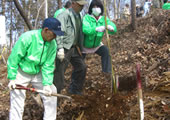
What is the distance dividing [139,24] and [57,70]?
5.92 m

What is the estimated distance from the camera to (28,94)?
5.03 meters

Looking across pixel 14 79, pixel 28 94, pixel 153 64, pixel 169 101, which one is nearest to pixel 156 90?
pixel 169 101

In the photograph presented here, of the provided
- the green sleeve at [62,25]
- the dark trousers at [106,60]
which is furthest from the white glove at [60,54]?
the dark trousers at [106,60]

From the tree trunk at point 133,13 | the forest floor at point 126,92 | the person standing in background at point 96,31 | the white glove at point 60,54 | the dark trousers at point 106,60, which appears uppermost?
the tree trunk at point 133,13

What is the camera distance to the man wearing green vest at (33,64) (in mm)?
2670

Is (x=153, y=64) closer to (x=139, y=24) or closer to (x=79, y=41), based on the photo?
(x=79, y=41)

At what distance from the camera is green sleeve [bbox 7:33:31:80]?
8.66 ft

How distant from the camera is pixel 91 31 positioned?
151 inches

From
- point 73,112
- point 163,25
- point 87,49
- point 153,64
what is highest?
point 163,25

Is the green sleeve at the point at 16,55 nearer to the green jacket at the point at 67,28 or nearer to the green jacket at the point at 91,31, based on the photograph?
the green jacket at the point at 67,28

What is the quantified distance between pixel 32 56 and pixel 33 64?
14 centimetres

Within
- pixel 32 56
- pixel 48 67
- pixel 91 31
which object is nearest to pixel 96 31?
pixel 91 31

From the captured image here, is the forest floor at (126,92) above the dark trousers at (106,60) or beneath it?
beneath

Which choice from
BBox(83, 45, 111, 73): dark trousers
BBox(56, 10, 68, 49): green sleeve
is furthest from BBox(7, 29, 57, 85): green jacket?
BBox(83, 45, 111, 73): dark trousers
